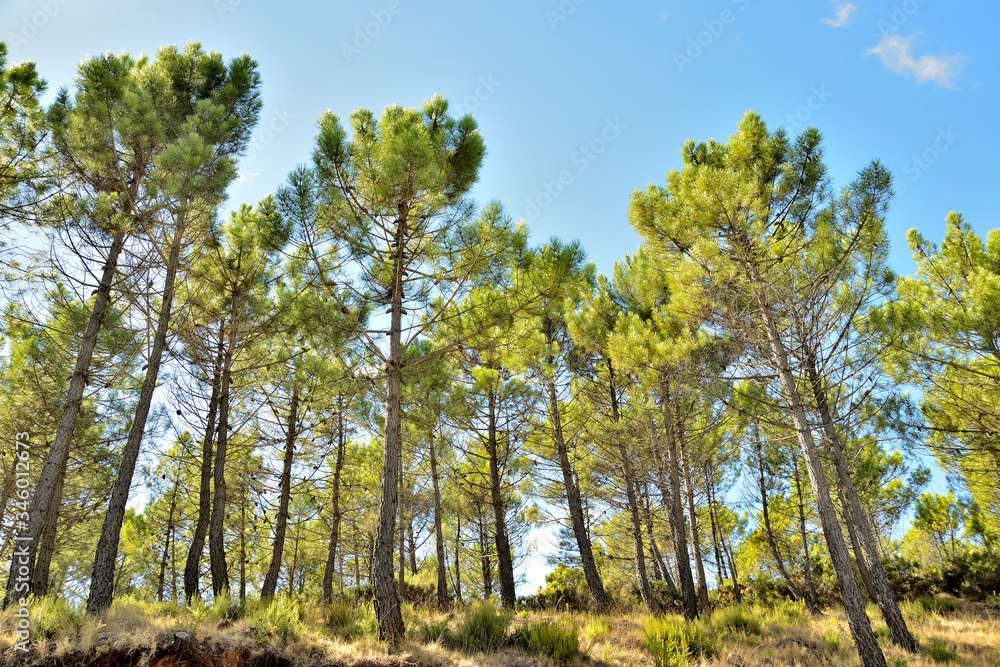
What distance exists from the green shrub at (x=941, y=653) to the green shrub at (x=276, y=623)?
8.19 m

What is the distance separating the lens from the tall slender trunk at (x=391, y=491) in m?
5.70

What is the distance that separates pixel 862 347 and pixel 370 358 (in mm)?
8465

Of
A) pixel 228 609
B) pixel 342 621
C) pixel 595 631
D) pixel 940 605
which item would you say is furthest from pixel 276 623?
pixel 940 605

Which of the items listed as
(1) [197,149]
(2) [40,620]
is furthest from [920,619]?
(1) [197,149]

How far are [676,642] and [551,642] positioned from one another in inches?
60.5

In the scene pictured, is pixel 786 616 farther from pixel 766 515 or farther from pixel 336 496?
pixel 336 496

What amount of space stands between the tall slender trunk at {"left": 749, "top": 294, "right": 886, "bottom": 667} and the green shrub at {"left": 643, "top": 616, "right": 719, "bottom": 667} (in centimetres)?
163

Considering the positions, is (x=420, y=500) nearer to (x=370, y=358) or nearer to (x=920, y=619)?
(x=370, y=358)

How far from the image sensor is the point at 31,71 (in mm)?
6934

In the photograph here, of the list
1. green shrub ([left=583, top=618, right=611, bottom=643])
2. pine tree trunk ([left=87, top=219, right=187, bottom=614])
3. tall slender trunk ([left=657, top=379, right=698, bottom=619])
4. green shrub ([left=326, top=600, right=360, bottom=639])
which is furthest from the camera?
tall slender trunk ([left=657, top=379, right=698, bottom=619])

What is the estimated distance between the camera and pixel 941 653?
20.6 feet

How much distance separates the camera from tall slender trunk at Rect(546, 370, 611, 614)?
8906 millimetres

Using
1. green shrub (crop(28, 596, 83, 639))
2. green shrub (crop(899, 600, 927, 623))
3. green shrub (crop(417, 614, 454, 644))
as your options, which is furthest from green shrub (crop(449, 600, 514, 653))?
green shrub (crop(899, 600, 927, 623))

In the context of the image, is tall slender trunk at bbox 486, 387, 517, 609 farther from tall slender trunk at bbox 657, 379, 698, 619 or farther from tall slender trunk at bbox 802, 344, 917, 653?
tall slender trunk at bbox 802, 344, 917, 653
